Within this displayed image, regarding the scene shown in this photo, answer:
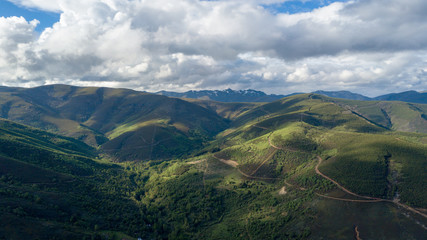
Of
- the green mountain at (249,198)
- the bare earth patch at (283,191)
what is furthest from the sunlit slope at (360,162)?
the bare earth patch at (283,191)

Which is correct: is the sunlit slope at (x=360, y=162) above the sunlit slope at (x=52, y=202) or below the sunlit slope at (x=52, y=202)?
above

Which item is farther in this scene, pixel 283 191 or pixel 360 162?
pixel 283 191

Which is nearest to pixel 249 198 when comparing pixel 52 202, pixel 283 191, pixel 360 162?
pixel 283 191

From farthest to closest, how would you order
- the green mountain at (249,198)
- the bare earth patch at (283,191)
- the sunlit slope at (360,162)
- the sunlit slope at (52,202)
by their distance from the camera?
the bare earth patch at (283,191), the sunlit slope at (360,162), the green mountain at (249,198), the sunlit slope at (52,202)

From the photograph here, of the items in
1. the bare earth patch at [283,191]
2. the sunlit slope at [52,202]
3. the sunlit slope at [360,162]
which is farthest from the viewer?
the bare earth patch at [283,191]

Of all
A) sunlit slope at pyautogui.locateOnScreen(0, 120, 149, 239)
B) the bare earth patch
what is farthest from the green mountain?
the bare earth patch

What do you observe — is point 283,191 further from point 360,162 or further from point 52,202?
point 52,202

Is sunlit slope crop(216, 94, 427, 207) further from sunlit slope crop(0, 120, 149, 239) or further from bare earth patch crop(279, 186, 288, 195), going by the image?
sunlit slope crop(0, 120, 149, 239)

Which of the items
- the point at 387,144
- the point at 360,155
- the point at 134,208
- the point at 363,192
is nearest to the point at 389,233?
the point at 363,192

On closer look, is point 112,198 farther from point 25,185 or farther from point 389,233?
point 389,233

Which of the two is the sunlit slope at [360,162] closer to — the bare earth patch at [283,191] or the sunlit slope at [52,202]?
the bare earth patch at [283,191]

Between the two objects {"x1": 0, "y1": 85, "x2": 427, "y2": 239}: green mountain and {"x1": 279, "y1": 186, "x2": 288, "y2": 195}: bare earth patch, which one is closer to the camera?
{"x1": 0, "y1": 85, "x2": 427, "y2": 239}: green mountain

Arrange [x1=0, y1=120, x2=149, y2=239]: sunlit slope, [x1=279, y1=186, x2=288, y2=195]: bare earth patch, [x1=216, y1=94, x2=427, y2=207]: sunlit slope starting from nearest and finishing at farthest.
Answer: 1. [x1=0, y1=120, x2=149, y2=239]: sunlit slope
2. [x1=216, y1=94, x2=427, y2=207]: sunlit slope
3. [x1=279, y1=186, x2=288, y2=195]: bare earth patch
